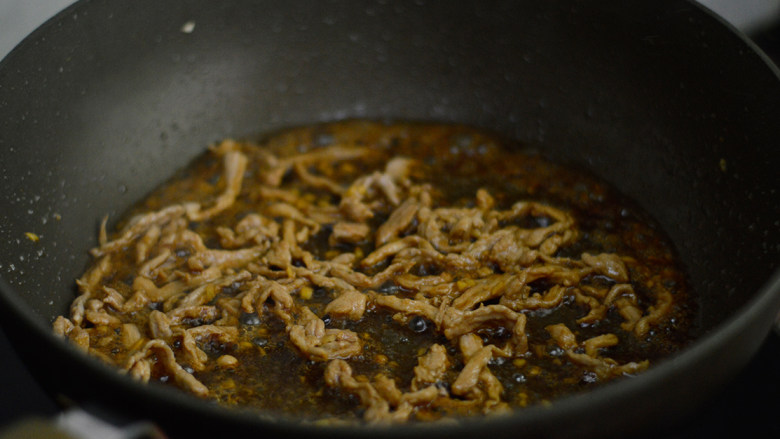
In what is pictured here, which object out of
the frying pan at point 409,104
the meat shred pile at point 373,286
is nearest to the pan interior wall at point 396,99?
the frying pan at point 409,104

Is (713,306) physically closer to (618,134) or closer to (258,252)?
(618,134)

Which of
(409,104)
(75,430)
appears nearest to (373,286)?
(409,104)

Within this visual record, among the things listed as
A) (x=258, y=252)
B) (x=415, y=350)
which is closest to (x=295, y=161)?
(x=258, y=252)

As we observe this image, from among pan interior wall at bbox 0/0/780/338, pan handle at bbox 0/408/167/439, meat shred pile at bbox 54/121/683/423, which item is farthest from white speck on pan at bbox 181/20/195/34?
pan handle at bbox 0/408/167/439

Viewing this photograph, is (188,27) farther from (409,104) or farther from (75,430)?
(75,430)

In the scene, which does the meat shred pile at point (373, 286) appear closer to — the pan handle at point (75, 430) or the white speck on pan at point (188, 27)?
the white speck on pan at point (188, 27)

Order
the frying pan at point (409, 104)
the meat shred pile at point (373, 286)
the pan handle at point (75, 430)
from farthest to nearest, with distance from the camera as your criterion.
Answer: the frying pan at point (409, 104)
the meat shred pile at point (373, 286)
the pan handle at point (75, 430)
